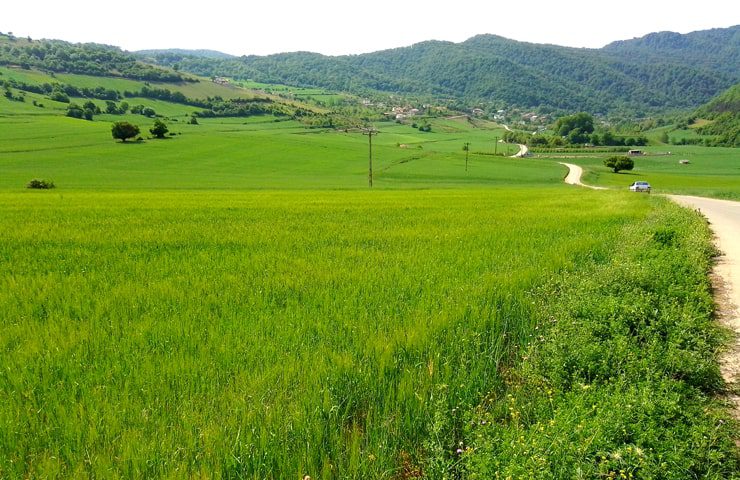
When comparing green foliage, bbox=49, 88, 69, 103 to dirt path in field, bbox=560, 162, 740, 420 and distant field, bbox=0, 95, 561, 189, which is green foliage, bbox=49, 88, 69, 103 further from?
dirt path in field, bbox=560, 162, 740, 420

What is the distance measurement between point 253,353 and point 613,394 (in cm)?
385

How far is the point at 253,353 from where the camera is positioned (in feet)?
16.5

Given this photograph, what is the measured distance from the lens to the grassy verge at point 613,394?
3385mm

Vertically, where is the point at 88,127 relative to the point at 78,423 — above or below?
above

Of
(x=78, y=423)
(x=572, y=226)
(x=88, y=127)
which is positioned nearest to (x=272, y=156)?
(x=88, y=127)

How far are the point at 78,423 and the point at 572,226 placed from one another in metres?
15.5

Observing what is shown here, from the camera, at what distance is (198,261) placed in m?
10.1

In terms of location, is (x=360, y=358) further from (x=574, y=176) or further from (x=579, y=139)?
(x=579, y=139)

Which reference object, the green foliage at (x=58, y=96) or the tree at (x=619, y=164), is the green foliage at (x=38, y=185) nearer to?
the tree at (x=619, y=164)

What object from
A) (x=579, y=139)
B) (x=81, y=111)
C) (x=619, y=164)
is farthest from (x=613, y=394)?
(x=579, y=139)

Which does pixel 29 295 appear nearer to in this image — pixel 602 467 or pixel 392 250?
pixel 392 250

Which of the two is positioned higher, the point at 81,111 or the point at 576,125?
the point at 576,125

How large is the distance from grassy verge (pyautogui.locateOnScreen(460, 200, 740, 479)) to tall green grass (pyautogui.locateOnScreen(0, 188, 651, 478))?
0.37 metres

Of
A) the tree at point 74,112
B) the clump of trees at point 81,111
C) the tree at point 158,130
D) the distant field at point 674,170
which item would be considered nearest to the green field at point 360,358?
the distant field at point 674,170
